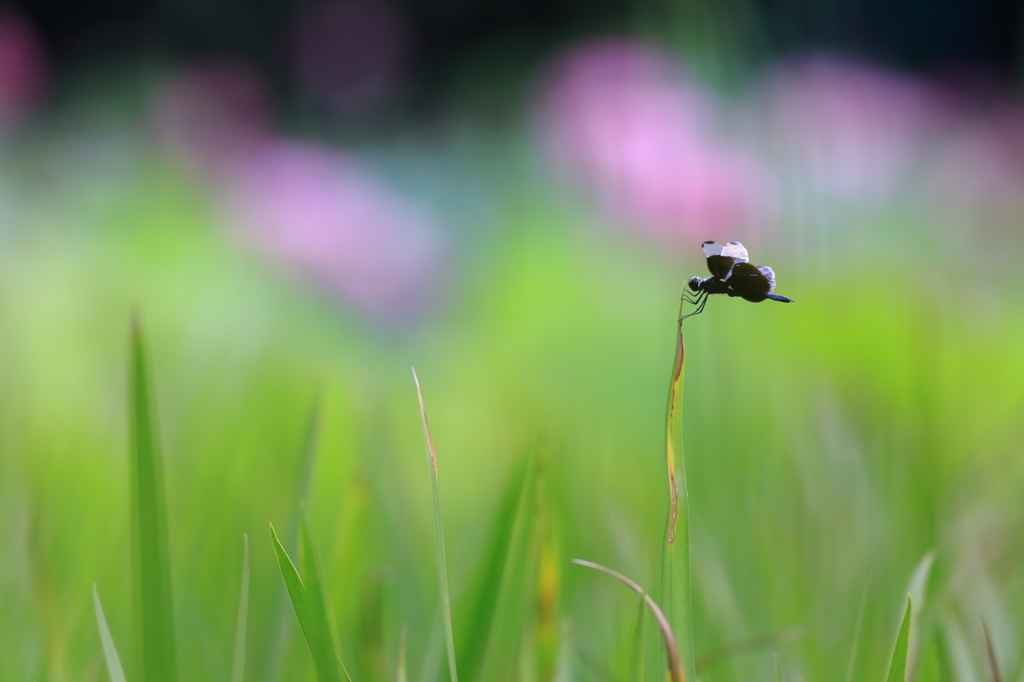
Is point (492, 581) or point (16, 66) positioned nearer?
point (492, 581)

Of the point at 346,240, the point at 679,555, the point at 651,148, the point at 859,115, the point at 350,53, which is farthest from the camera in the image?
the point at 350,53

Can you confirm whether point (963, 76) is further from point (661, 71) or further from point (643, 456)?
point (643, 456)

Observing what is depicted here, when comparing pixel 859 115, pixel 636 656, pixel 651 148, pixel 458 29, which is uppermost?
pixel 458 29

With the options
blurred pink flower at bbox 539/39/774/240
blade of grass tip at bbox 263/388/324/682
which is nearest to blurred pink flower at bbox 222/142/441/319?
blurred pink flower at bbox 539/39/774/240

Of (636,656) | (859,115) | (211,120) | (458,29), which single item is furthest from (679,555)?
(458,29)

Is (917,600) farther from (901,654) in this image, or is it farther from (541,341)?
(541,341)

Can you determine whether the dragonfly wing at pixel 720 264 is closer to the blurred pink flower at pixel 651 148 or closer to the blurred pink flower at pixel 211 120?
the blurred pink flower at pixel 651 148

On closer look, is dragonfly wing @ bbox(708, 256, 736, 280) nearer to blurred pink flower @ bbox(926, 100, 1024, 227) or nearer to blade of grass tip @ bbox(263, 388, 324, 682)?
blade of grass tip @ bbox(263, 388, 324, 682)
